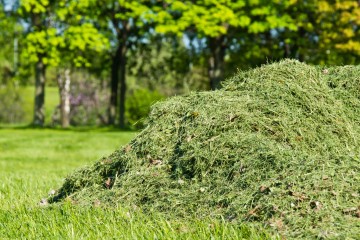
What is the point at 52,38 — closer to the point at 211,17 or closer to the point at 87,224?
the point at 211,17

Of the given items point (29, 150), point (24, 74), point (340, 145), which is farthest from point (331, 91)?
point (24, 74)

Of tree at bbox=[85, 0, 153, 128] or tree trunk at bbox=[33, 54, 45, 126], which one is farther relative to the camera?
tree trunk at bbox=[33, 54, 45, 126]

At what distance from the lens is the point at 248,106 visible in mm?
5617

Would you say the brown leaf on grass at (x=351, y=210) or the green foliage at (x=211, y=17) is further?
the green foliage at (x=211, y=17)

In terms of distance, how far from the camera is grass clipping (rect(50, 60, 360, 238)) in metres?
4.36

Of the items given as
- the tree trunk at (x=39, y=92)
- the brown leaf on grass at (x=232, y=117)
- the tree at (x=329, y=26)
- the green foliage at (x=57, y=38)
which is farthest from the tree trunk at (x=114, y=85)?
the brown leaf on grass at (x=232, y=117)

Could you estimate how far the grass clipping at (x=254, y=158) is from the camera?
4.36 metres

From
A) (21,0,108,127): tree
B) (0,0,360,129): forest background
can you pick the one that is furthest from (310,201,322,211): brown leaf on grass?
(21,0,108,127): tree

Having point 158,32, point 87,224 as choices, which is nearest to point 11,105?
point 158,32

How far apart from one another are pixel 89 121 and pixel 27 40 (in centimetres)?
1916

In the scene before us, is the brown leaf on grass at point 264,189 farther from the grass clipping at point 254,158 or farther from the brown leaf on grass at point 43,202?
the brown leaf on grass at point 43,202

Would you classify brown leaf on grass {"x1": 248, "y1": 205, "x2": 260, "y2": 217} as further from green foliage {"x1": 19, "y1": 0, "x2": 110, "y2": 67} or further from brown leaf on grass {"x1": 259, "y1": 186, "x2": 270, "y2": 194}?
green foliage {"x1": 19, "y1": 0, "x2": 110, "y2": 67}

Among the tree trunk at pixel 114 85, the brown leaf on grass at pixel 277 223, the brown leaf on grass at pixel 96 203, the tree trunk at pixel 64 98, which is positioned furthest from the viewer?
the tree trunk at pixel 64 98

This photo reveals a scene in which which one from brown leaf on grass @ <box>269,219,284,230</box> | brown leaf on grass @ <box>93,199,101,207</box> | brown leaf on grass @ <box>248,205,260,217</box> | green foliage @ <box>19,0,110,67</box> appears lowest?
brown leaf on grass @ <box>93,199,101,207</box>
